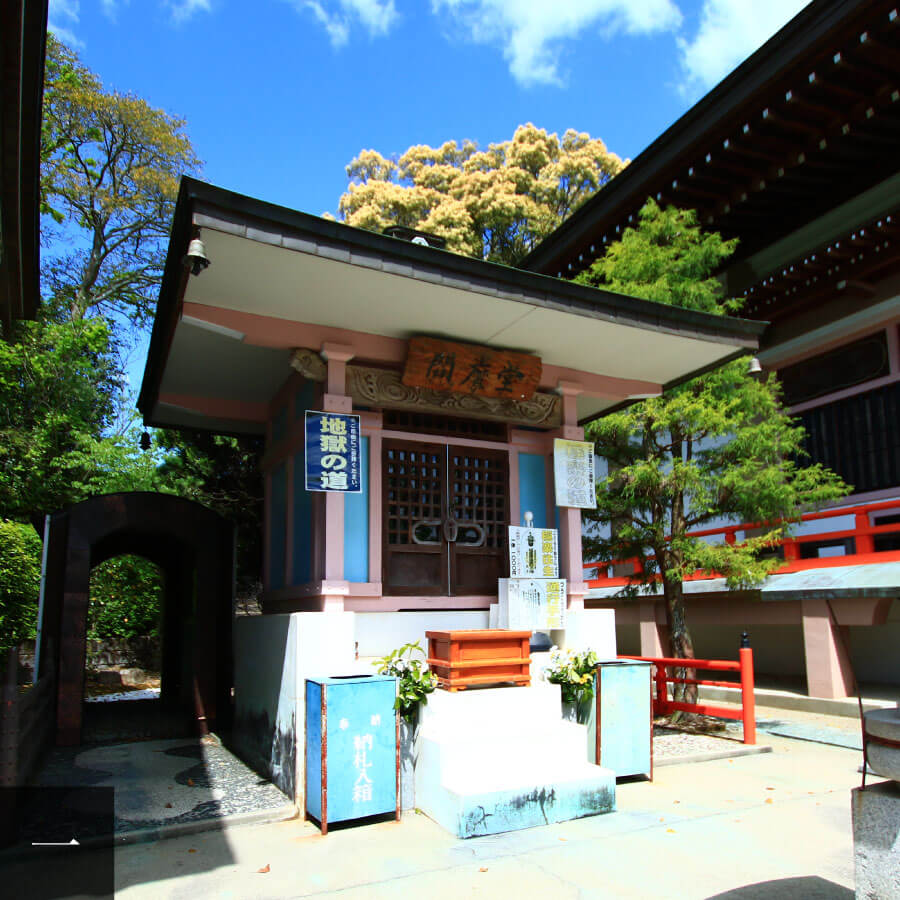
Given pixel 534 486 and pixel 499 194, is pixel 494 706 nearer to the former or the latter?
pixel 534 486

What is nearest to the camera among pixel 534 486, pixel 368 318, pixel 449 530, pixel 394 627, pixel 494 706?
pixel 494 706

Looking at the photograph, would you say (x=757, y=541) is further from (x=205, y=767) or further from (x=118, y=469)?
(x=118, y=469)

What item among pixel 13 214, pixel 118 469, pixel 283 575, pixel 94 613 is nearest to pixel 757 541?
pixel 283 575

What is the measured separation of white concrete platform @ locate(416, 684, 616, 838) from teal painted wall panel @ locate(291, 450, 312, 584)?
2.20 meters

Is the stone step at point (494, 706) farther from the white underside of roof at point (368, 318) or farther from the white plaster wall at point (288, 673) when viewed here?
the white underside of roof at point (368, 318)

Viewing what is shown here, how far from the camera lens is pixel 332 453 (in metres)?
6.97

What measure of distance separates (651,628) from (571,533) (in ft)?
19.8

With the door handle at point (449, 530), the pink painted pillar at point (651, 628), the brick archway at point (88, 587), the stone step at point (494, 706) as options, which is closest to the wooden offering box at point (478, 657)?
the stone step at point (494, 706)

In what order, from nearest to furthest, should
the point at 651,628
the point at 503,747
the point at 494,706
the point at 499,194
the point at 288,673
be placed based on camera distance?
the point at 503,747
the point at 494,706
the point at 288,673
the point at 651,628
the point at 499,194

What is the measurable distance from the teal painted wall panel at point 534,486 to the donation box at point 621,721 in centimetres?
208

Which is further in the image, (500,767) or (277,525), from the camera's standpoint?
(277,525)

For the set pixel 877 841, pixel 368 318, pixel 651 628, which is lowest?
pixel 877 841

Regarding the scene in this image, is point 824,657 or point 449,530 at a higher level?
point 449,530

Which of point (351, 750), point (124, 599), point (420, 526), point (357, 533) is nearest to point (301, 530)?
point (357, 533)
